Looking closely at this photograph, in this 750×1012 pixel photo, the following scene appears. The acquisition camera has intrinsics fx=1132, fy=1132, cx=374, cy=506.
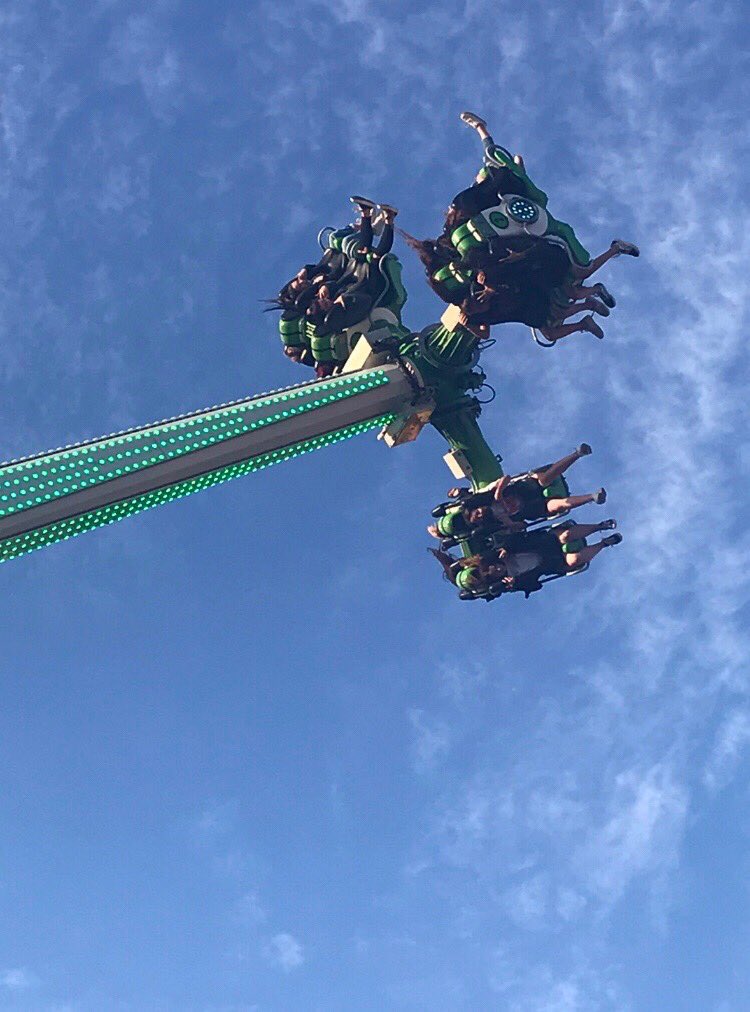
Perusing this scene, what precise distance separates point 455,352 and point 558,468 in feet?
13.8

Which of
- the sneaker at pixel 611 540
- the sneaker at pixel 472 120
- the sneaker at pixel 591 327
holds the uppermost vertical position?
the sneaker at pixel 472 120

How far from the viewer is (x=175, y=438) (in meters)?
23.2

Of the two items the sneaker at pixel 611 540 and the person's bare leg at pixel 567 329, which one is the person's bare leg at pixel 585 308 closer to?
the person's bare leg at pixel 567 329

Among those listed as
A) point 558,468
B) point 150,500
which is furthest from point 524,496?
point 150,500

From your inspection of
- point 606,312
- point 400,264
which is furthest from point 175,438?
point 606,312

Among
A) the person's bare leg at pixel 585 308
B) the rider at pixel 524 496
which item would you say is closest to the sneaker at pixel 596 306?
the person's bare leg at pixel 585 308

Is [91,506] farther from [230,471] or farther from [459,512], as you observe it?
[459,512]

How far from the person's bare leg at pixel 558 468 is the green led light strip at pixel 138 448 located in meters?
5.16

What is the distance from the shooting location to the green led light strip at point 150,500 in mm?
21347

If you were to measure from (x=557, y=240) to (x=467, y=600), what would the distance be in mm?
9319

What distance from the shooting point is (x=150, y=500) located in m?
22.9

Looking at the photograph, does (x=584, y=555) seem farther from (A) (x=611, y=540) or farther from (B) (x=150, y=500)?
(B) (x=150, y=500)

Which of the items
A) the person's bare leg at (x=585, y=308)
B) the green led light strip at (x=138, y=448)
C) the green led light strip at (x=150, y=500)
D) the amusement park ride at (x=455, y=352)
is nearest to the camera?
the green led light strip at (x=138, y=448)

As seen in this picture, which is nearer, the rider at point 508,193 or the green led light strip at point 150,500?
the green led light strip at point 150,500
